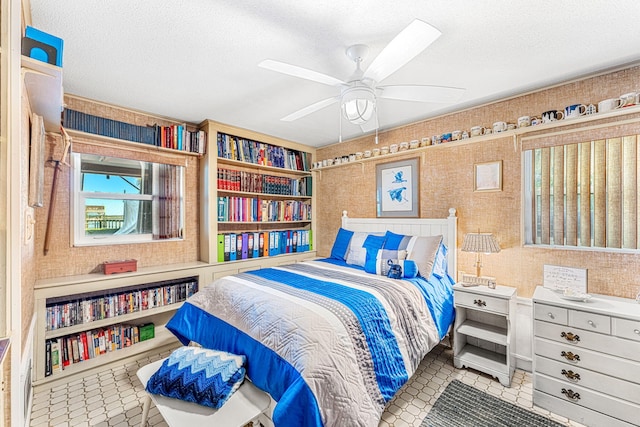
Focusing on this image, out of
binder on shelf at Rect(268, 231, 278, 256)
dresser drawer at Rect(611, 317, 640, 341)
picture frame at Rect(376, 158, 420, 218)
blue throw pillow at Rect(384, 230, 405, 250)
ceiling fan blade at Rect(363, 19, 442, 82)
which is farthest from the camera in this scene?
binder on shelf at Rect(268, 231, 278, 256)

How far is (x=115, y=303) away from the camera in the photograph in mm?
2549

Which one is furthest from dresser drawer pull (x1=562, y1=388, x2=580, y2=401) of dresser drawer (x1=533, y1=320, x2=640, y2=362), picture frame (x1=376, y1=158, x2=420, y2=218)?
picture frame (x1=376, y1=158, x2=420, y2=218)

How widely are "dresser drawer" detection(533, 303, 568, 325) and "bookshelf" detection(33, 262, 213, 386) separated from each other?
294 cm

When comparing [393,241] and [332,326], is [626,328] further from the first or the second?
[332,326]

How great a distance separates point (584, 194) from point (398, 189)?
1.58 meters

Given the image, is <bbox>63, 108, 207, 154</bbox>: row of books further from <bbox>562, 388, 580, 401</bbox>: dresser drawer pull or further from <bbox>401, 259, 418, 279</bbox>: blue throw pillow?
<bbox>562, 388, 580, 401</bbox>: dresser drawer pull

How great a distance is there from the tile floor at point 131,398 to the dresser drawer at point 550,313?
0.61 metres

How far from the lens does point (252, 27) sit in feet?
5.16

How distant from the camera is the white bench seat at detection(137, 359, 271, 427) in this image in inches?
49.8

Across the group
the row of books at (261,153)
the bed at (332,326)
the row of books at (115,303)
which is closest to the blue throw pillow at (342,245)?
the bed at (332,326)

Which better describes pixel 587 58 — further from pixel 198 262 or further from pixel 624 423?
pixel 198 262

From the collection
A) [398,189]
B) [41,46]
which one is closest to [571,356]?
[398,189]

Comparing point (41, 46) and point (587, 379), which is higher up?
point (41, 46)

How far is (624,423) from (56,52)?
361cm
